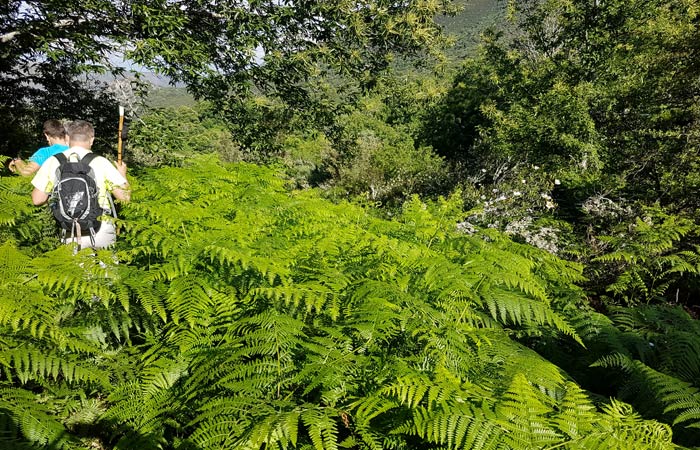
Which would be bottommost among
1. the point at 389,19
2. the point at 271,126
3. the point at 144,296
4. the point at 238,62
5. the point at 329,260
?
the point at 144,296

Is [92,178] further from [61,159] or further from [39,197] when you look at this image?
[39,197]

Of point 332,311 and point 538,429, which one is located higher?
point 332,311

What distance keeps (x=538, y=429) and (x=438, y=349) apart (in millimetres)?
664

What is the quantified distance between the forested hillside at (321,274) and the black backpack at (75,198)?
1.05 ft

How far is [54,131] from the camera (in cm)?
496

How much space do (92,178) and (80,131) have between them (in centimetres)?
52

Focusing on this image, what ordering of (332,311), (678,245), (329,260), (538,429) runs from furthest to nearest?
Answer: 1. (678,245)
2. (329,260)
3. (332,311)
4. (538,429)

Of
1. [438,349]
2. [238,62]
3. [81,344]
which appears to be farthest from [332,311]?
[238,62]

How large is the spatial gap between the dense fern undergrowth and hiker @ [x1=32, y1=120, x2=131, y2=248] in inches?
8.8

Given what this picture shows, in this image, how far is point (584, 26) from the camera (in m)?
15.1

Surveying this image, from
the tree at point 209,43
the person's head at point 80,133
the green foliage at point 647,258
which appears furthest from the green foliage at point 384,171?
the person's head at point 80,133

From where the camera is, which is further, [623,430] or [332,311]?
[332,311]

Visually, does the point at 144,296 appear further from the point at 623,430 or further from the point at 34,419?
the point at 623,430

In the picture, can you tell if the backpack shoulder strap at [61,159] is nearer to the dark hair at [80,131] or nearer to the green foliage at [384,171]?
the dark hair at [80,131]
